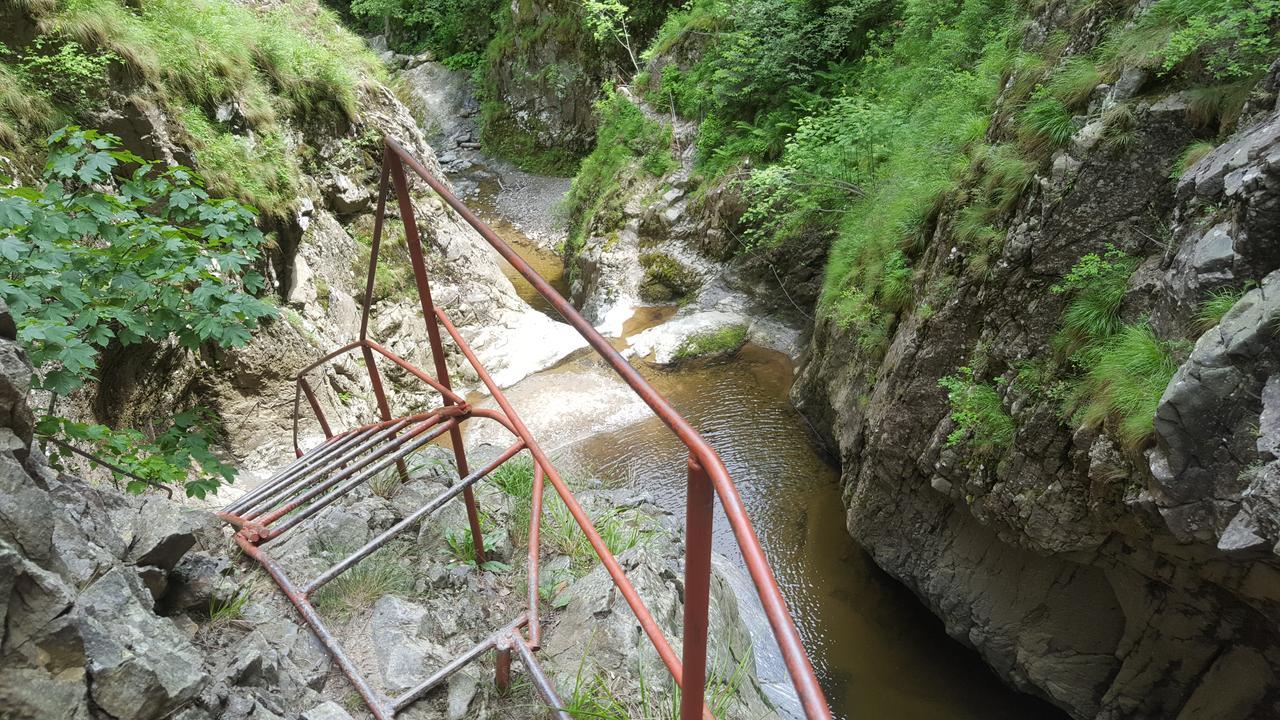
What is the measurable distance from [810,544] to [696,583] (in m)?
5.94

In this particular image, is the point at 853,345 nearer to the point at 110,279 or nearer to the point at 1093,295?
the point at 1093,295

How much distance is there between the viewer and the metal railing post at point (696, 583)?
107 cm

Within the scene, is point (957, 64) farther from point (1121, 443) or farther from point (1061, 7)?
point (1121, 443)

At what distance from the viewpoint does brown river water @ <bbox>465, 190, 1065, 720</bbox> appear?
533 centimetres

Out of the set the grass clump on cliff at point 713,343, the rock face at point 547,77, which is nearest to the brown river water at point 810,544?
the grass clump on cliff at point 713,343

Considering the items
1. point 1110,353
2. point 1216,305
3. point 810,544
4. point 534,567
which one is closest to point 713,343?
point 810,544

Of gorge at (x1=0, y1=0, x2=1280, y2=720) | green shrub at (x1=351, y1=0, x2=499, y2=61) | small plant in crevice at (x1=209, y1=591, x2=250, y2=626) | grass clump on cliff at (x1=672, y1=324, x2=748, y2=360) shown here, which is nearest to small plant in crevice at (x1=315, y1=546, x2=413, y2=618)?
gorge at (x1=0, y1=0, x2=1280, y2=720)

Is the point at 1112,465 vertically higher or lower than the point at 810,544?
higher

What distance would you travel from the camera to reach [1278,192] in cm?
288

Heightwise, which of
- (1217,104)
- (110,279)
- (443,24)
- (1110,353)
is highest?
(443,24)

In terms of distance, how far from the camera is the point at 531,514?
2.44m

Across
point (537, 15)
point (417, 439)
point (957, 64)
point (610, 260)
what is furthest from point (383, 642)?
point (537, 15)

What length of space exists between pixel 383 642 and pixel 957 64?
879 centimetres

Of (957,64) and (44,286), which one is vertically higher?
(957,64)
